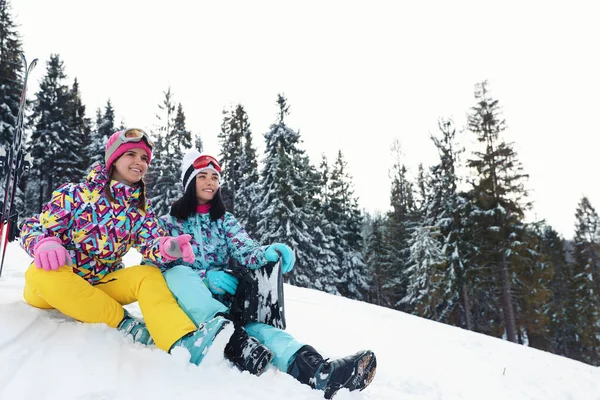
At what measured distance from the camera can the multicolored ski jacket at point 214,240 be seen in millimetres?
2959

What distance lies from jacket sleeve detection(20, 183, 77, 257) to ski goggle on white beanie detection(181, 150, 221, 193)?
3.12 ft

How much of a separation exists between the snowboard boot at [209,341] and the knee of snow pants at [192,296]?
150 mm

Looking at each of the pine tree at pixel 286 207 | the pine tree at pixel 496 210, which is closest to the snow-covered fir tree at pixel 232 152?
the pine tree at pixel 286 207

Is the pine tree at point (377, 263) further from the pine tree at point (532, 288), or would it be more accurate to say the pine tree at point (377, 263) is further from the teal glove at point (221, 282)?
the teal glove at point (221, 282)

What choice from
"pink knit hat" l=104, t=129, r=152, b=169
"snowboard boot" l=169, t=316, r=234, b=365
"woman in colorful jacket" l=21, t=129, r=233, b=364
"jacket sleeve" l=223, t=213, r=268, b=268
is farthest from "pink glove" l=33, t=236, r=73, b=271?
"jacket sleeve" l=223, t=213, r=268, b=268

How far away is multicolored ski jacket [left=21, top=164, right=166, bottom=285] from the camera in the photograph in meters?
2.47

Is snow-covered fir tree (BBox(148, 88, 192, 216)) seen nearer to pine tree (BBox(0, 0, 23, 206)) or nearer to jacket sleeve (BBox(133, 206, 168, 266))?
pine tree (BBox(0, 0, 23, 206))

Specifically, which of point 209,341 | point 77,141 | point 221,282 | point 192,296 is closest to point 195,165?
point 221,282

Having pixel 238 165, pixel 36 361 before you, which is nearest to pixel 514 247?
pixel 36 361

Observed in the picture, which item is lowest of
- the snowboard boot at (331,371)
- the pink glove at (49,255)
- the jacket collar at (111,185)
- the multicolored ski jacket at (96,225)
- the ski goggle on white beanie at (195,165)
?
the snowboard boot at (331,371)

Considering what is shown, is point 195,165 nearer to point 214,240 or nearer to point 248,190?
point 214,240

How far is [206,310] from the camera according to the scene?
2.20 metres

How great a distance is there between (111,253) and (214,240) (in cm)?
80

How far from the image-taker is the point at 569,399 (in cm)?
407
